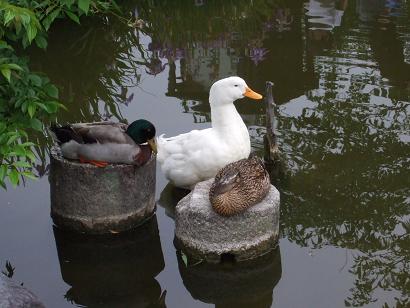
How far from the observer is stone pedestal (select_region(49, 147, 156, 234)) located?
5.68 m

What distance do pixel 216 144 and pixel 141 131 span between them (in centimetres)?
83

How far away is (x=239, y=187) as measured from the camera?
17.8ft

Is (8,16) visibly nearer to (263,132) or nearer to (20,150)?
(20,150)

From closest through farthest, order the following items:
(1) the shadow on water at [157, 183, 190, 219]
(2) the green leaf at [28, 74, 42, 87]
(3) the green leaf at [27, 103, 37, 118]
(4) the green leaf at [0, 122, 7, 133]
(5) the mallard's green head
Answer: (4) the green leaf at [0, 122, 7, 133] → (3) the green leaf at [27, 103, 37, 118] → (2) the green leaf at [28, 74, 42, 87] → (5) the mallard's green head → (1) the shadow on water at [157, 183, 190, 219]

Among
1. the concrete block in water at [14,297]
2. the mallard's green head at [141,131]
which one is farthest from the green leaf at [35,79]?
the concrete block in water at [14,297]

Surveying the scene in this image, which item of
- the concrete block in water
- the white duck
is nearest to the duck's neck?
the white duck

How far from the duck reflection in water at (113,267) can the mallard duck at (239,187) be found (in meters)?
0.77

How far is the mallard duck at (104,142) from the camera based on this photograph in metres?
5.62

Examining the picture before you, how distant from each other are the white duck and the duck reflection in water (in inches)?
23.0

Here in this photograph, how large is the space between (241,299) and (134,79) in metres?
4.89

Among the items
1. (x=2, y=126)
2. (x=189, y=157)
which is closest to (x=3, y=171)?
(x=2, y=126)

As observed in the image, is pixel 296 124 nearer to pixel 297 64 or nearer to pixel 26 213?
pixel 297 64

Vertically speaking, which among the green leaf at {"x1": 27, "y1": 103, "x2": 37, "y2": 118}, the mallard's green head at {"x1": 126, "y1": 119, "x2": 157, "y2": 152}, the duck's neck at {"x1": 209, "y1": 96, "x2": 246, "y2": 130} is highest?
the green leaf at {"x1": 27, "y1": 103, "x2": 37, "y2": 118}

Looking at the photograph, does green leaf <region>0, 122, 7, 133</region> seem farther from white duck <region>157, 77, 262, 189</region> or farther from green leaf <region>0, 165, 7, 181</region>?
white duck <region>157, 77, 262, 189</region>
